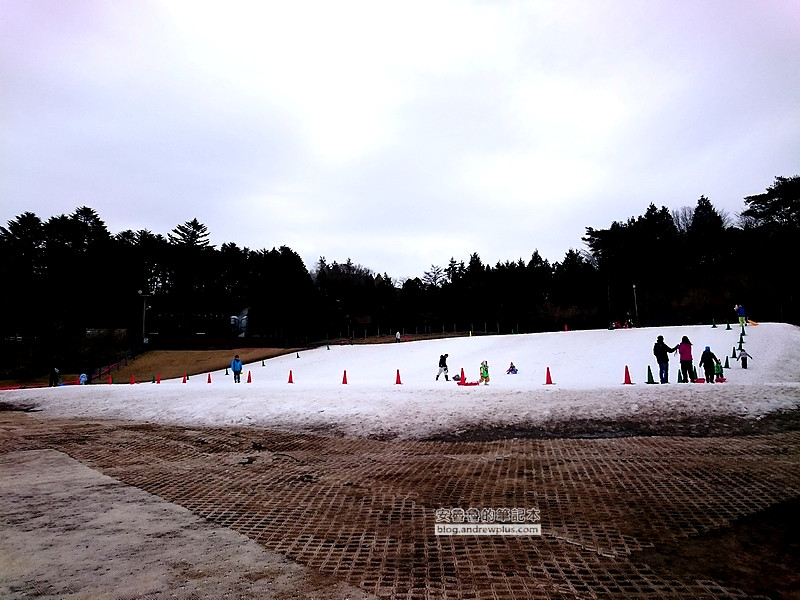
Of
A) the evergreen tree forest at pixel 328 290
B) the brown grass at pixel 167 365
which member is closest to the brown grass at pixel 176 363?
the brown grass at pixel 167 365

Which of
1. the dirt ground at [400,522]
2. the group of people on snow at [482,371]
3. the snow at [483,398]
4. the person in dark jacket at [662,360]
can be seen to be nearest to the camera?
the dirt ground at [400,522]

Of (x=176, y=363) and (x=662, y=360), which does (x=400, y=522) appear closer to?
(x=662, y=360)

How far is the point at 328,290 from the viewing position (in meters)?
87.3

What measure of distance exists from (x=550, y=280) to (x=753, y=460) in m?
76.7

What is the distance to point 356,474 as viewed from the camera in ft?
24.4

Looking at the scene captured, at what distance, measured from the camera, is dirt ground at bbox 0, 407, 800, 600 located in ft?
12.5

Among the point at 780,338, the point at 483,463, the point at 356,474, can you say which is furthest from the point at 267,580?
the point at 780,338

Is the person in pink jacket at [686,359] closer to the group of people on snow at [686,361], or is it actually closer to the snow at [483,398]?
the group of people on snow at [686,361]

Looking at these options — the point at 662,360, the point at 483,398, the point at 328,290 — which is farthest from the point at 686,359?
the point at 328,290

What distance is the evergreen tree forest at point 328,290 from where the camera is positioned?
51.2m

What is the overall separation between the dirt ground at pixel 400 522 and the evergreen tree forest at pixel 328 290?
44234 millimetres

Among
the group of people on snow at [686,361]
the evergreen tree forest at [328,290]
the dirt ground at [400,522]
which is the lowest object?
the dirt ground at [400,522]

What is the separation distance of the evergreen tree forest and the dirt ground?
44234 millimetres

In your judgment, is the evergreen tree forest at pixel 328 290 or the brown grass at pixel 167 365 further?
the evergreen tree forest at pixel 328 290
